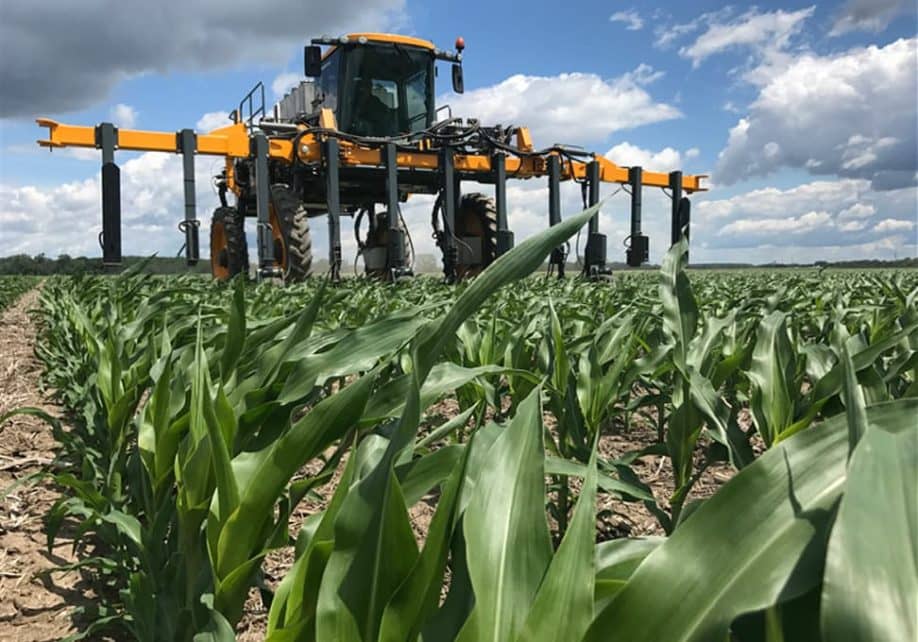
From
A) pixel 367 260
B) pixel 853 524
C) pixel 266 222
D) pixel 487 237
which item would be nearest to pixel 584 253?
pixel 487 237

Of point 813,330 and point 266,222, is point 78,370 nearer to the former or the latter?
point 813,330

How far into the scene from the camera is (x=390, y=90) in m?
8.80

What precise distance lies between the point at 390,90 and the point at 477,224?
2038 mm

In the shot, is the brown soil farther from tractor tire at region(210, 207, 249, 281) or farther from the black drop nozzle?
the black drop nozzle

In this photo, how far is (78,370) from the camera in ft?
8.55

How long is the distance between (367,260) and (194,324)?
7503mm

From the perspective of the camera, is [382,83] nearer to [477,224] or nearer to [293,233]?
[477,224]

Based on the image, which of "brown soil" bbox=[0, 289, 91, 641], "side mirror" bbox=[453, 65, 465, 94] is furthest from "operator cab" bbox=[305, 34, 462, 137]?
"brown soil" bbox=[0, 289, 91, 641]

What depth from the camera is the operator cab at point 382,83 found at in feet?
27.7

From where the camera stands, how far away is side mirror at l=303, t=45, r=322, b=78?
7750mm

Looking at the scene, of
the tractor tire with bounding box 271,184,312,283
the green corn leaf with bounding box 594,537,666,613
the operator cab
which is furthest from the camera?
the operator cab

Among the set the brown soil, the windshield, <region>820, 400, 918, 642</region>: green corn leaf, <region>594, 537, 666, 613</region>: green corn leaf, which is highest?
the windshield

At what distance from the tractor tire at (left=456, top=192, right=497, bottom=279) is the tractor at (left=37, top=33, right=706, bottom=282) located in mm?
20

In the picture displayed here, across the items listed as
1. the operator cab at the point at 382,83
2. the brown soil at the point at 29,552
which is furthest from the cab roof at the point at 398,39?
the brown soil at the point at 29,552
